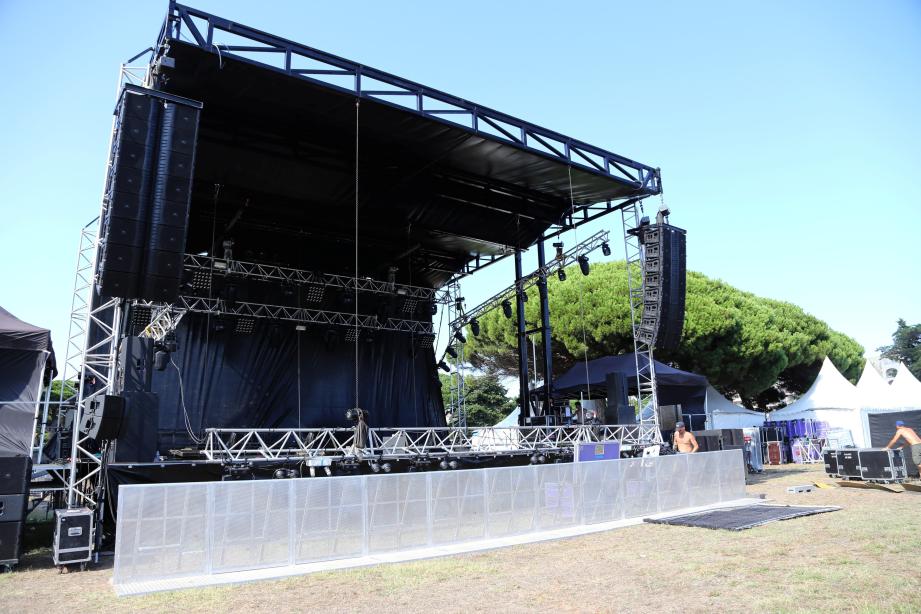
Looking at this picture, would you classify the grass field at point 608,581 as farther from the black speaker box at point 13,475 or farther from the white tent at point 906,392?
the white tent at point 906,392

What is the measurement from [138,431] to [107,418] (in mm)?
1069

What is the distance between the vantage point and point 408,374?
15.9 metres

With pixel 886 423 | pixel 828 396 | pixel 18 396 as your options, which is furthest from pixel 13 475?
pixel 828 396

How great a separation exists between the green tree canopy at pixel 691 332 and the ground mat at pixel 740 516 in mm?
11040

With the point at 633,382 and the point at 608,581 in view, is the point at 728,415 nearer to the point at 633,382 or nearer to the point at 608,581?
the point at 633,382

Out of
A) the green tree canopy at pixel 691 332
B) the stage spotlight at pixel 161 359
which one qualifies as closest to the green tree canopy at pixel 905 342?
the green tree canopy at pixel 691 332

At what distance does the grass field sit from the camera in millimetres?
4238

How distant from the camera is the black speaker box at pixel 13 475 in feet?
20.2

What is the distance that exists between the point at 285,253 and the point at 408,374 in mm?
4527

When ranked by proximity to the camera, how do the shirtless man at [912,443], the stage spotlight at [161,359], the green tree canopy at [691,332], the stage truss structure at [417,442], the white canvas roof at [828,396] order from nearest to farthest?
the stage truss structure at [417,442]
the stage spotlight at [161,359]
the shirtless man at [912,443]
the white canvas roof at [828,396]
the green tree canopy at [691,332]

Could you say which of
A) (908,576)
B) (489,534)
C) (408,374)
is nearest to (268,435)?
(408,374)

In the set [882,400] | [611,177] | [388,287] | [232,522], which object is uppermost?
[611,177]

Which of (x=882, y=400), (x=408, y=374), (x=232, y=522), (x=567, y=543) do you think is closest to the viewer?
(x=232, y=522)

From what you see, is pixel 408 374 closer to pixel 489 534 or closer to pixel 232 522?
pixel 489 534
